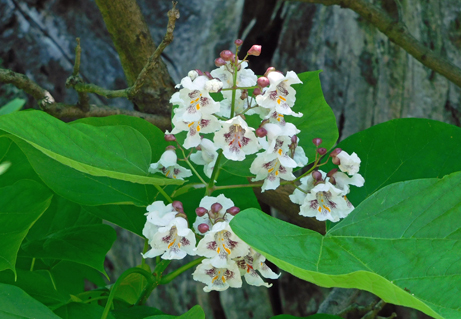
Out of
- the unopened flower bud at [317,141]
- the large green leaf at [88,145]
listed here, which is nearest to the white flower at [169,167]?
the large green leaf at [88,145]

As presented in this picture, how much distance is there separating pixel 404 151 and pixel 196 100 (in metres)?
0.43

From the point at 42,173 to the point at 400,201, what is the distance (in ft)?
1.87

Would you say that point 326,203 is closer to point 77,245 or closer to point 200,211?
point 200,211

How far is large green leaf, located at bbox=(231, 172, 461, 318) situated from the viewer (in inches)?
19.0

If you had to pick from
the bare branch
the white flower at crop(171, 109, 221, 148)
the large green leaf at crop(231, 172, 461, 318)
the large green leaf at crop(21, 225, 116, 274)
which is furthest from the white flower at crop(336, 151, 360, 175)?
the bare branch

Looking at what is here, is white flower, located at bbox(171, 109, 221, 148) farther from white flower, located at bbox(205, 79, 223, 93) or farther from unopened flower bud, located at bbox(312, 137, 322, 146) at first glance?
unopened flower bud, located at bbox(312, 137, 322, 146)

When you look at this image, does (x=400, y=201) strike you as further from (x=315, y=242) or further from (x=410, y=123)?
(x=410, y=123)

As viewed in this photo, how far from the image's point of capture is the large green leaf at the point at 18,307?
0.66 m

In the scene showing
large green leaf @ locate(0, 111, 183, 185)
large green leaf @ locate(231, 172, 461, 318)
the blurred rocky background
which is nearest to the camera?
large green leaf @ locate(231, 172, 461, 318)

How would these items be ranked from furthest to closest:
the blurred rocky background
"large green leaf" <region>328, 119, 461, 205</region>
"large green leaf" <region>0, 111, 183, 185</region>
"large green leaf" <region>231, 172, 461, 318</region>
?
the blurred rocky background → "large green leaf" <region>328, 119, 461, 205</region> → "large green leaf" <region>0, 111, 183, 185</region> → "large green leaf" <region>231, 172, 461, 318</region>

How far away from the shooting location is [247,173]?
800mm

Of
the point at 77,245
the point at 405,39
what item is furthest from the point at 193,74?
the point at 405,39

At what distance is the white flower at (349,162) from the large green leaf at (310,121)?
0.06 meters

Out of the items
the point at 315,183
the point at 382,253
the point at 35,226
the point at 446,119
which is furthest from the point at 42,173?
the point at 446,119
